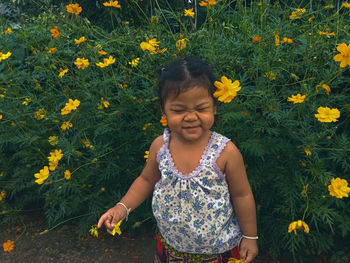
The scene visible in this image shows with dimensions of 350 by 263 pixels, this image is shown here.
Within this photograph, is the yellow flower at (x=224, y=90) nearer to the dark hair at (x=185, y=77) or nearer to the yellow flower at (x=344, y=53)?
the dark hair at (x=185, y=77)

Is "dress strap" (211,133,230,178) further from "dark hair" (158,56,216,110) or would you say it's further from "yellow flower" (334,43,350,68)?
"yellow flower" (334,43,350,68)

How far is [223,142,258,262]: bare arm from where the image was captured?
1.35m

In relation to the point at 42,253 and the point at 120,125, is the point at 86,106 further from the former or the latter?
the point at 42,253

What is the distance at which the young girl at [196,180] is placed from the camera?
49.9 inches

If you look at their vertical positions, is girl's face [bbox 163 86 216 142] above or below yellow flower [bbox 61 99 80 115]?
above

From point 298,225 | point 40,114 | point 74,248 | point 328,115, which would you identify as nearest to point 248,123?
point 328,115

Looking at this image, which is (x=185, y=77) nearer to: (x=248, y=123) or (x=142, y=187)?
(x=142, y=187)

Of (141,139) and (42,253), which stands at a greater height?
(141,139)

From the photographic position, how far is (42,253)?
247 cm

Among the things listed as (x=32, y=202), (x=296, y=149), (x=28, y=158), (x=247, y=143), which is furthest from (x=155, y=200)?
(x=32, y=202)

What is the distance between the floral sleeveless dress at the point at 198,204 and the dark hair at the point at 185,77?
0.25 metres

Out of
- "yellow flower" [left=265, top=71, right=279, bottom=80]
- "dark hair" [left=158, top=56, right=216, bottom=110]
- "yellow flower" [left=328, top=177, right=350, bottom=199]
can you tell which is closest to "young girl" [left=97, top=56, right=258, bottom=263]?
"dark hair" [left=158, top=56, right=216, bottom=110]

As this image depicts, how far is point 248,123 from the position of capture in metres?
1.96

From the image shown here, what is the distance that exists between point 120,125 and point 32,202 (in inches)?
55.7
